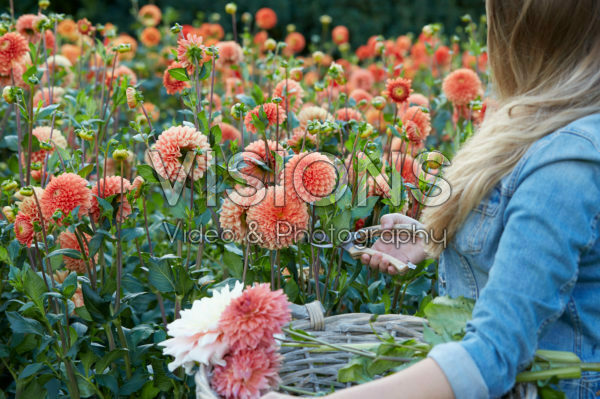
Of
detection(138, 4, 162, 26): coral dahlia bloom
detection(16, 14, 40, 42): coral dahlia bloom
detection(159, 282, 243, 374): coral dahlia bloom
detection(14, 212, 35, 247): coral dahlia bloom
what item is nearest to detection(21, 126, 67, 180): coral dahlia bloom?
detection(14, 212, 35, 247): coral dahlia bloom

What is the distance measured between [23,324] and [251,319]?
25.0 inches

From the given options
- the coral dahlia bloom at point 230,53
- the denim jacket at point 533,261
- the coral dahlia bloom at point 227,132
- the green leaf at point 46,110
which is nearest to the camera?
the denim jacket at point 533,261

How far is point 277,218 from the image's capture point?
1161 mm

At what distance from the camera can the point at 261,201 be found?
1168 mm

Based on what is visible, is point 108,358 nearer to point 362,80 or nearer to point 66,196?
point 66,196

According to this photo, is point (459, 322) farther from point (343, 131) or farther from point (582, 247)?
point (343, 131)

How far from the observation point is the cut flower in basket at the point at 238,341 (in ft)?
3.03

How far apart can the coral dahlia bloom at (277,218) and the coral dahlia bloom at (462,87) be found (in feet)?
3.08

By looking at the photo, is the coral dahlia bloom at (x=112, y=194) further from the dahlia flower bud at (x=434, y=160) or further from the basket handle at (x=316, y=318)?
the dahlia flower bud at (x=434, y=160)

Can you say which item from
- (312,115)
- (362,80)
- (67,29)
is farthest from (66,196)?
(67,29)

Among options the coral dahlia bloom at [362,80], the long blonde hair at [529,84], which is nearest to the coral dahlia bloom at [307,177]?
the long blonde hair at [529,84]

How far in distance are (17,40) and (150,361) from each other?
847 mm

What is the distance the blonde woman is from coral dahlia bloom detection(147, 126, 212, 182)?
450 mm

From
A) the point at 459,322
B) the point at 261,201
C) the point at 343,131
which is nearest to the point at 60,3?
the point at 343,131
